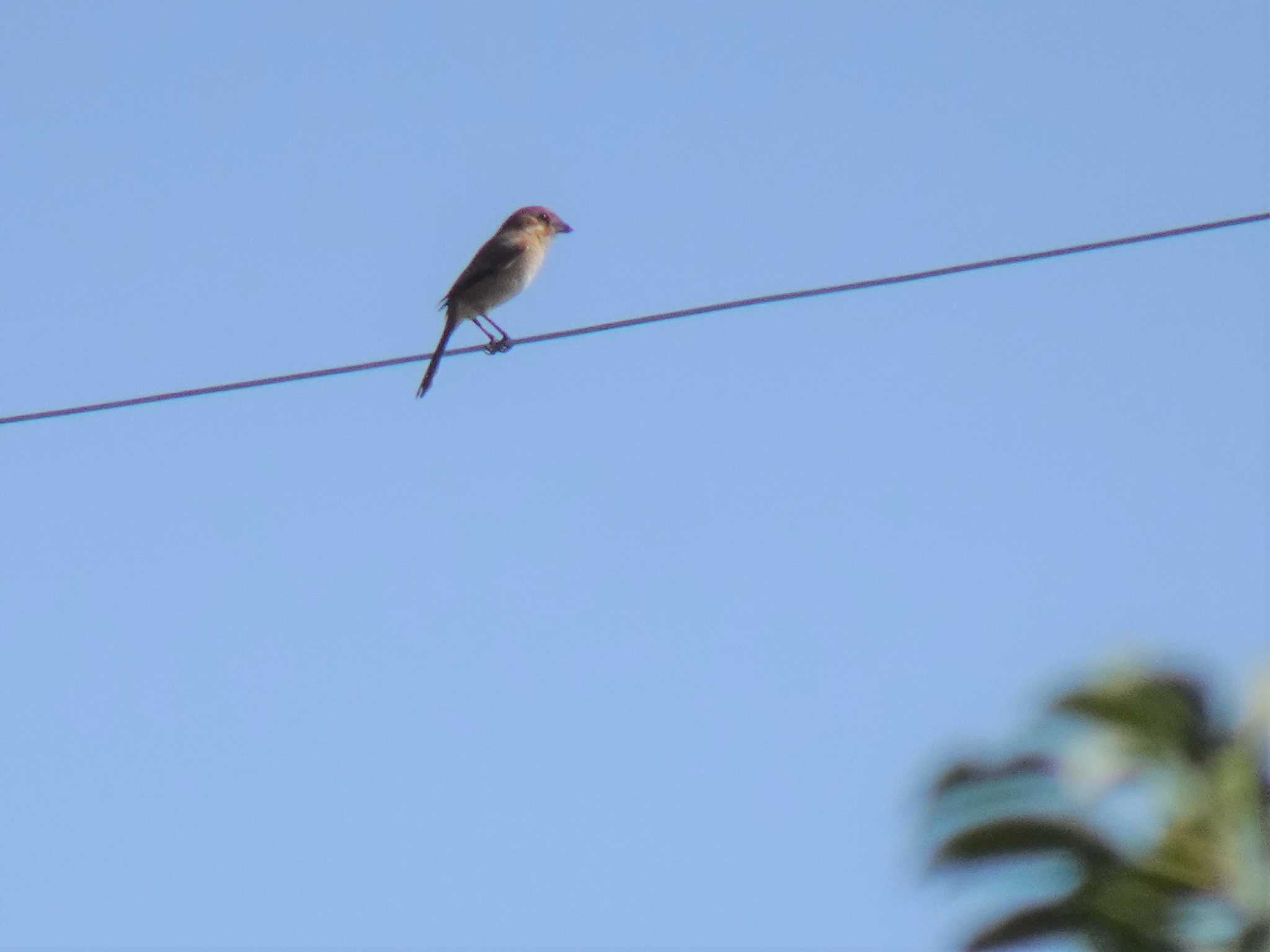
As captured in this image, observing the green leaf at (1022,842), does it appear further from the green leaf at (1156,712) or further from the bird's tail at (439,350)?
the bird's tail at (439,350)

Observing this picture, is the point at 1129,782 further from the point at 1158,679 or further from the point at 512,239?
the point at 512,239

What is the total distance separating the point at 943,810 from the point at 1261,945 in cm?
93

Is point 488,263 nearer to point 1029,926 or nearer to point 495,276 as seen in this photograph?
point 495,276

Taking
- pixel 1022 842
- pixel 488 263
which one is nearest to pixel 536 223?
pixel 488 263

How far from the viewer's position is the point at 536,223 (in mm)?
16031

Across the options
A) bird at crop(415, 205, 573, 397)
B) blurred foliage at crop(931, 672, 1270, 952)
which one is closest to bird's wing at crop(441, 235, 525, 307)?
bird at crop(415, 205, 573, 397)

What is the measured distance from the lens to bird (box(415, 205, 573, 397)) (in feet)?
50.4

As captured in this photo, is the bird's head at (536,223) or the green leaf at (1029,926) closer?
the green leaf at (1029,926)

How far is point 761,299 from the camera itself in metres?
9.22

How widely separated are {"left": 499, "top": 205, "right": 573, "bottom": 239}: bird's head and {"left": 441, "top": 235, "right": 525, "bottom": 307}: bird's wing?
0.25 metres

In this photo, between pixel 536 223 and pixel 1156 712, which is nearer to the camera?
pixel 1156 712

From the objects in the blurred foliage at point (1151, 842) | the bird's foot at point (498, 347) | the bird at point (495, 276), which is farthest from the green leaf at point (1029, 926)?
the bird at point (495, 276)

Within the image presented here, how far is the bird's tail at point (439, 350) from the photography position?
1452cm

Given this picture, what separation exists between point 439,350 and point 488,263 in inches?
34.5
